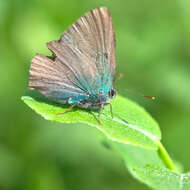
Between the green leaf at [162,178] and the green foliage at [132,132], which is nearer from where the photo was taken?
the green leaf at [162,178]

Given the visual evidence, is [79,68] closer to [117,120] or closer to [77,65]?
[77,65]

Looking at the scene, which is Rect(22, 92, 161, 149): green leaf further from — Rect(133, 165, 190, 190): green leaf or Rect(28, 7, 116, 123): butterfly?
Rect(133, 165, 190, 190): green leaf

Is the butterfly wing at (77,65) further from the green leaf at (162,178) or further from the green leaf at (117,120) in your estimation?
the green leaf at (162,178)

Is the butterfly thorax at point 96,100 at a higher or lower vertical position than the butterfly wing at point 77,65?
lower

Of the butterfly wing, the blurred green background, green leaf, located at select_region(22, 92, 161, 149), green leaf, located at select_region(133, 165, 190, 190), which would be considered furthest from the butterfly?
the blurred green background

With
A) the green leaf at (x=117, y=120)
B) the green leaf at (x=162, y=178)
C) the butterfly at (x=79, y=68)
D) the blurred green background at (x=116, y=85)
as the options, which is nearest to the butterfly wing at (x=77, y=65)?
the butterfly at (x=79, y=68)

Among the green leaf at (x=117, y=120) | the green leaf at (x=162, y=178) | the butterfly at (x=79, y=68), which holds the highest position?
the butterfly at (x=79, y=68)
